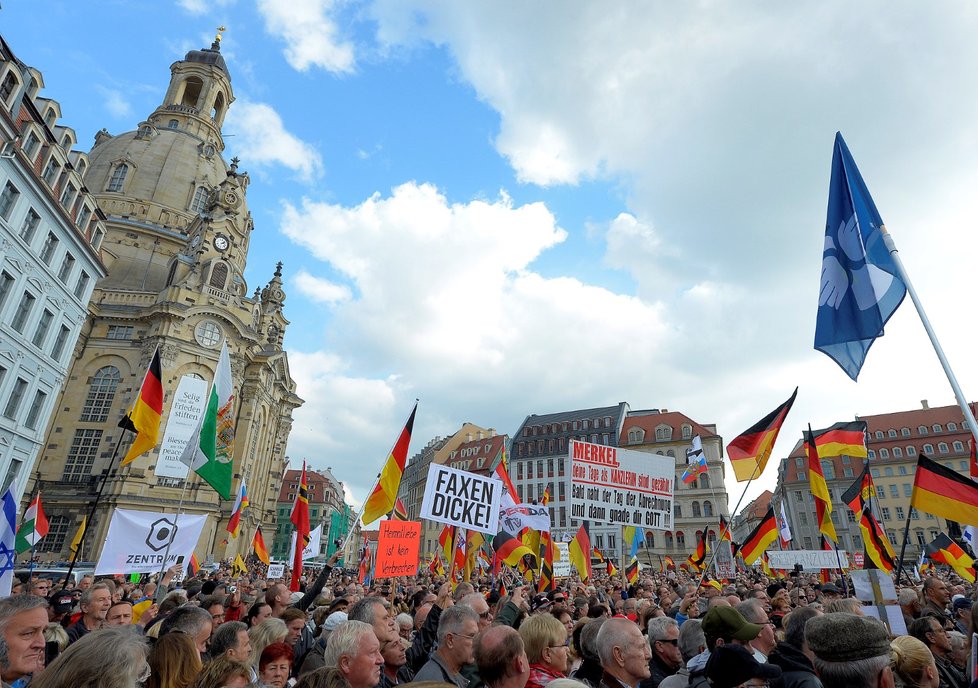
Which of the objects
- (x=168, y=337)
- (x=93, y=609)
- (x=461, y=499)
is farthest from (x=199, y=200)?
(x=93, y=609)

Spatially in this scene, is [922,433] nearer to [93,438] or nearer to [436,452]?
[436,452]

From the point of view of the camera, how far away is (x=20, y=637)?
332 cm

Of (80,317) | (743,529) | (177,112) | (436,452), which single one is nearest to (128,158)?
(177,112)

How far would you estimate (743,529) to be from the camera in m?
105

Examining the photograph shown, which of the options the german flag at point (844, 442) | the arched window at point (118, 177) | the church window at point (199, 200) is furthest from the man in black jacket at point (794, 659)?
the arched window at point (118, 177)

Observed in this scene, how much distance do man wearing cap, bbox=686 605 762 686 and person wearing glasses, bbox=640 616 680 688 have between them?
1.98 ft

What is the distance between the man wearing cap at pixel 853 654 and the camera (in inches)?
109

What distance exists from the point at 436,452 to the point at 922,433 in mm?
69988

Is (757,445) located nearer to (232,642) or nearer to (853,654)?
(853,654)

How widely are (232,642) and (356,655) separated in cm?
137

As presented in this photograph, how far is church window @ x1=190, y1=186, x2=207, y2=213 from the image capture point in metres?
62.2

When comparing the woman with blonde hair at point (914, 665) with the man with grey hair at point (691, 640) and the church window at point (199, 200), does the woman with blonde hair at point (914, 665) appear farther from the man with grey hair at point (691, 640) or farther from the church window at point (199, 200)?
the church window at point (199, 200)

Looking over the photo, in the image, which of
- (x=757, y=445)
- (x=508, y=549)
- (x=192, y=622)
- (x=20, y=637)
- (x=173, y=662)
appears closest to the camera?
(x=20, y=637)

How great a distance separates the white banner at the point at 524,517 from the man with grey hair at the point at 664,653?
12.0 meters
